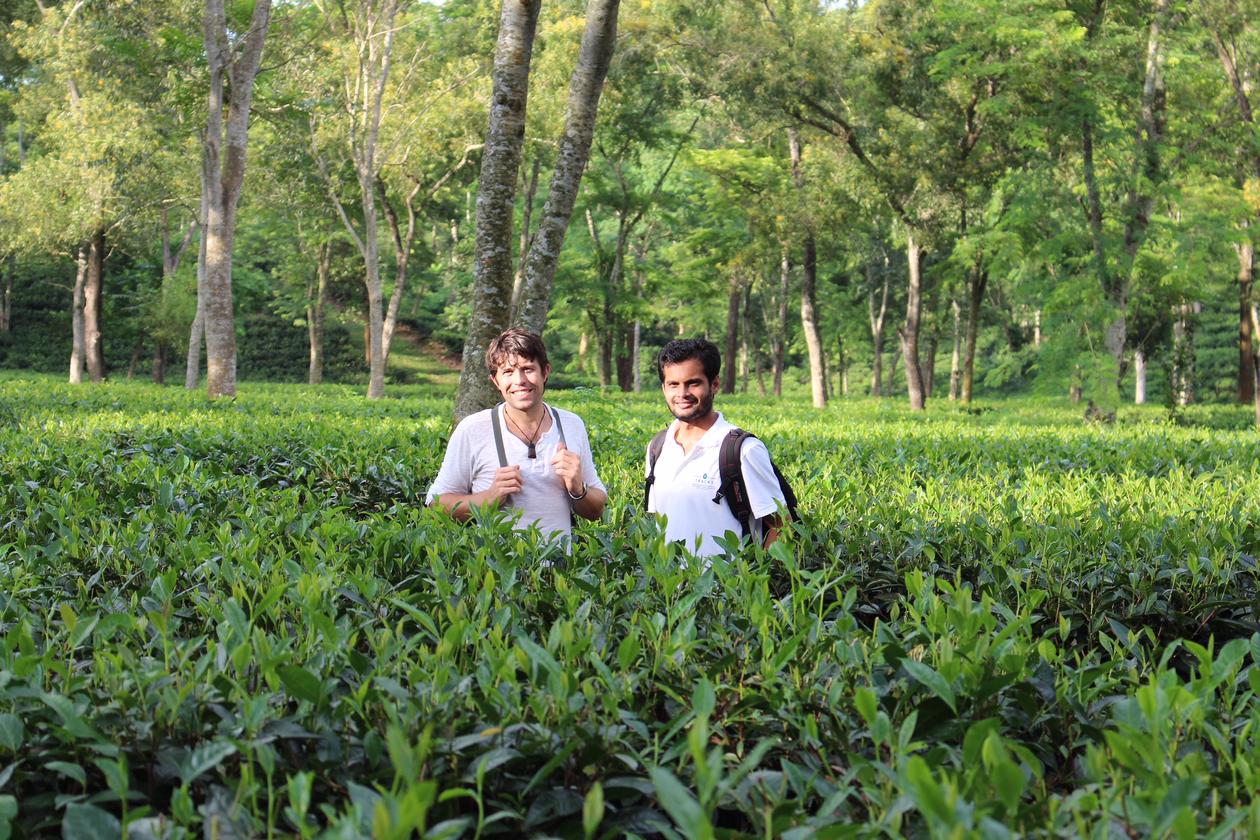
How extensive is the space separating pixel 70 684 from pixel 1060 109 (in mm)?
21703

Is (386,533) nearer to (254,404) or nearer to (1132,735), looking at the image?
(1132,735)

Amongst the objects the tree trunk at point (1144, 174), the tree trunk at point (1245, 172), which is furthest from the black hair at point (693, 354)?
the tree trunk at point (1245, 172)

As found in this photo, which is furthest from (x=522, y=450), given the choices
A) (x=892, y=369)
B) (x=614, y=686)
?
(x=892, y=369)

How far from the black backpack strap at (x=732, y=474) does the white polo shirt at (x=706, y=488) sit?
0.02 m

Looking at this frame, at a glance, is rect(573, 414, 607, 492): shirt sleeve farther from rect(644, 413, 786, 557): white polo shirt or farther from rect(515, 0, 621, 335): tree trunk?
rect(515, 0, 621, 335): tree trunk

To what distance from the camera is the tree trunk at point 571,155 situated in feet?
34.0

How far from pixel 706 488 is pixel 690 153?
83.8 ft

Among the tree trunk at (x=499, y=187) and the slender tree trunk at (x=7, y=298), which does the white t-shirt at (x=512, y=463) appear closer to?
the tree trunk at (x=499, y=187)

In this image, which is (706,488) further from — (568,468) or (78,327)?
(78,327)

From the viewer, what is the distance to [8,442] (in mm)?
7578

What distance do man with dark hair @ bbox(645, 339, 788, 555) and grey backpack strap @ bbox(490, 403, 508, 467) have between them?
0.64m

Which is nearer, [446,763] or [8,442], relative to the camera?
[446,763]

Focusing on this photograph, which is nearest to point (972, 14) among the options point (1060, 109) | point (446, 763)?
point (1060, 109)

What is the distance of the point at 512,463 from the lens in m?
4.46
